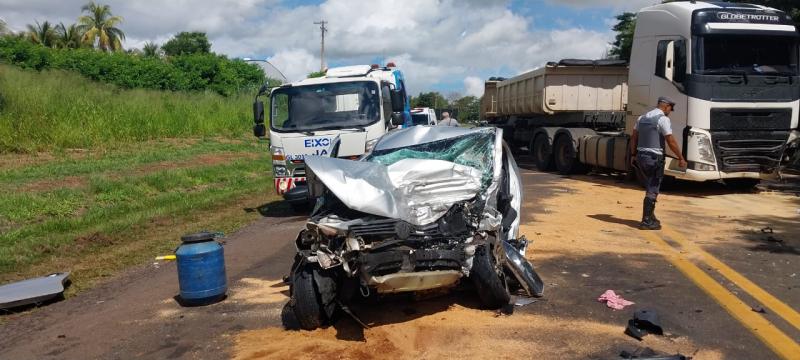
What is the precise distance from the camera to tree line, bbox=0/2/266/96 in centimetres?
2714

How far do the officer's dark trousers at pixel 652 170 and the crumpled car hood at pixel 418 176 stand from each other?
353 cm

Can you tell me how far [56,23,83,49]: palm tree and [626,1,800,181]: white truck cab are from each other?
4751cm

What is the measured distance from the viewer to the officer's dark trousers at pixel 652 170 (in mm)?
8321

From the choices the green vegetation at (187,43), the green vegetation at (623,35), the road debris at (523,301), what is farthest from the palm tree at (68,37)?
the road debris at (523,301)

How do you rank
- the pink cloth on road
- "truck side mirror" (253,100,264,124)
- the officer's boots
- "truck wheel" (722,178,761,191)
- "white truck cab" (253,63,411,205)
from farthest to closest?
"truck wheel" (722,178,761,191)
"truck side mirror" (253,100,264,124)
"white truck cab" (253,63,411,205)
the officer's boots
the pink cloth on road

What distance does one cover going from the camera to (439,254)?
4473 millimetres

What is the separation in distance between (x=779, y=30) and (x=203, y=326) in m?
10.7

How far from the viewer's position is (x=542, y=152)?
17016 millimetres

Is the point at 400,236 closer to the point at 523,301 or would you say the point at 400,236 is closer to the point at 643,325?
the point at 523,301

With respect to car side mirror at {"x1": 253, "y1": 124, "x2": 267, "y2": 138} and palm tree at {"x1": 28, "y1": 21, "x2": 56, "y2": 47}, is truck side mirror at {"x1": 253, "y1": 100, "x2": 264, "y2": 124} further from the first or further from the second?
palm tree at {"x1": 28, "y1": 21, "x2": 56, "y2": 47}

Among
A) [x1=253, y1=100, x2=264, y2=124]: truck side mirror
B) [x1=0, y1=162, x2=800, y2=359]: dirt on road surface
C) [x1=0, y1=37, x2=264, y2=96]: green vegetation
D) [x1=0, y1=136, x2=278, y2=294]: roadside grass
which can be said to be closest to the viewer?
[x1=0, y1=162, x2=800, y2=359]: dirt on road surface

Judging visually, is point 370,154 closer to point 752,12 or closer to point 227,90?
point 752,12

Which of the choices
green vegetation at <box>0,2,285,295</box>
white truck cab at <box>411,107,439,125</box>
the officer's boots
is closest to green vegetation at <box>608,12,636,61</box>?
white truck cab at <box>411,107,439,125</box>

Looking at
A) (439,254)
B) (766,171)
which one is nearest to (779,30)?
(766,171)
